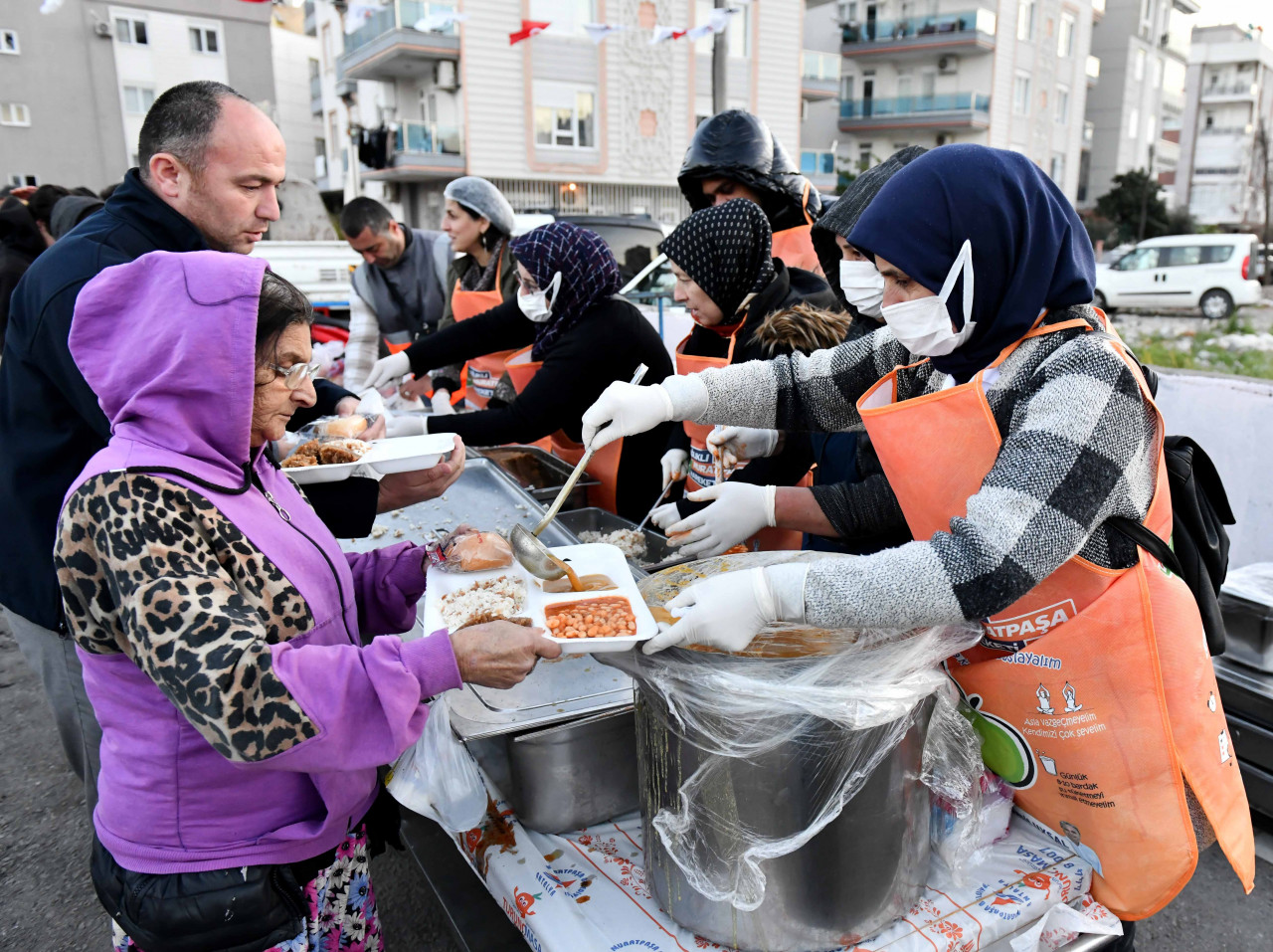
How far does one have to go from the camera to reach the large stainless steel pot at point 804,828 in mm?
1199

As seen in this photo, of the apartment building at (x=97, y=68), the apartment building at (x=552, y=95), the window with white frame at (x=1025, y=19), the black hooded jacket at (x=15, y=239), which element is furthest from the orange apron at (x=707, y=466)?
the window with white frame at (x=1025, y=19)

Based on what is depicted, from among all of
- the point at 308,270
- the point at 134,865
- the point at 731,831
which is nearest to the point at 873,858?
the point at 731,831

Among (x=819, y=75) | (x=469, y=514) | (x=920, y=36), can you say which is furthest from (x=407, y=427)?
(x=920, y=36)

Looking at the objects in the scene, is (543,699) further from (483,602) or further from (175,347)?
(175,347)

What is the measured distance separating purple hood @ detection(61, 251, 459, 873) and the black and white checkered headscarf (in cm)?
156

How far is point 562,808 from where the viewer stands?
1586mm

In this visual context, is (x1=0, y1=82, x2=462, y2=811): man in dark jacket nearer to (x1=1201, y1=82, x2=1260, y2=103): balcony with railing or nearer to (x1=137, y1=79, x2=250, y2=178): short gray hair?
(x1=137, y1=79, x2=250, y2=178): short gray hair

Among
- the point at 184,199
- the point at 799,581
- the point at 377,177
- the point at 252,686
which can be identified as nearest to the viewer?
the point at 252,686

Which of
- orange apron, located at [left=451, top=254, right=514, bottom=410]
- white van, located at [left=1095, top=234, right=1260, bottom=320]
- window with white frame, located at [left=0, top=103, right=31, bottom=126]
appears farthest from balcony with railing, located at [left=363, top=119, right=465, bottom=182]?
orange apron, located at [left=451, top=254, right=514, bottom=410]

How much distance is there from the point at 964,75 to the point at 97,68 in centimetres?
2767

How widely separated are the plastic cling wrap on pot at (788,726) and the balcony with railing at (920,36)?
105ft

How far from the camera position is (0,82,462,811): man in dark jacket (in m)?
1.75

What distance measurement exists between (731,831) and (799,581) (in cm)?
39

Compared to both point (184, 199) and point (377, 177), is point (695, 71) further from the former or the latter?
point (184, 199)
